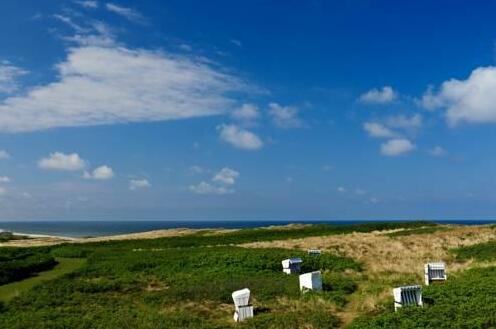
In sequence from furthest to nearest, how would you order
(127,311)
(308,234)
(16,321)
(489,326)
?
1. (308,234)
2. (127,311)
3. (16,321)
4. (489,326)

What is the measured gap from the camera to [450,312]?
21.0 m

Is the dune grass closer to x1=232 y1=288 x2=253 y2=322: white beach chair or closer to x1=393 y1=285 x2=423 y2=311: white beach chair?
x1=232 y1=288 x2=253 y2=322: white beach chair

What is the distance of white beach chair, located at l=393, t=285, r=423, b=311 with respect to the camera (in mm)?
22266

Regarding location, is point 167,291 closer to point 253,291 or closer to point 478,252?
point 253,291

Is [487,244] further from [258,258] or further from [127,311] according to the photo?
[127,311]

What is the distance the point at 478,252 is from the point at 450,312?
23.6m

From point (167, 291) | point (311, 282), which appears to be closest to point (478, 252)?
point (311, 282)

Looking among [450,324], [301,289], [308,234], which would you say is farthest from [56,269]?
[308,234]

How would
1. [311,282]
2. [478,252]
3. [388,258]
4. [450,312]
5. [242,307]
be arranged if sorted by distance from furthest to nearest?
[478,252]
[388,258]
[311,282]
[242,307]
[450,312]

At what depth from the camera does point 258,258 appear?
129ft

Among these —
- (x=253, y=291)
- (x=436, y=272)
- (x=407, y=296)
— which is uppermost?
(x=436, y=272)

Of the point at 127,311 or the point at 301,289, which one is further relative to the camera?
the point at 301,289

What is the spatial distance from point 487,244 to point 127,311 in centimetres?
3319

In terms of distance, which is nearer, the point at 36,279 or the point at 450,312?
the point at 450,312
